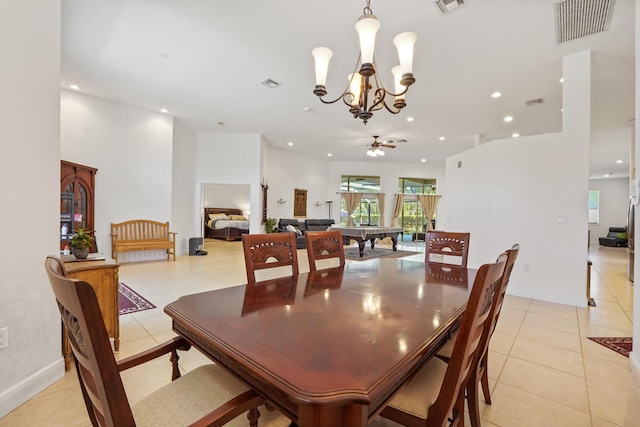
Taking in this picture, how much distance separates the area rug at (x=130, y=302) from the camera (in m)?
3.30

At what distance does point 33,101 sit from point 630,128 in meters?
9.56

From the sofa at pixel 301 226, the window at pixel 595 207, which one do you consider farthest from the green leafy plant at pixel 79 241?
the window at pixel 595 207

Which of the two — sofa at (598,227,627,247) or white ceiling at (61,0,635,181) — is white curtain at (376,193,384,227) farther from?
sofa at (598,227,627,247)

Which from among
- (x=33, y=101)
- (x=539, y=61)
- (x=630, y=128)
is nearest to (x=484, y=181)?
(x=539, y=61)

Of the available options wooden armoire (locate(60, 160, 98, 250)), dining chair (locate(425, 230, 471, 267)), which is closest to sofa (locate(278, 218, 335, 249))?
wooden armoire (locate(60, 160, 98, 250))

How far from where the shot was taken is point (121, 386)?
2.15ft

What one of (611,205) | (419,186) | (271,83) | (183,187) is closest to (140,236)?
(183,187)

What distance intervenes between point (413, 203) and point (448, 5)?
9938 mm

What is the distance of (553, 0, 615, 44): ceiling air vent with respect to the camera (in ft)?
9.04

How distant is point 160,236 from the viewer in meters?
6.48

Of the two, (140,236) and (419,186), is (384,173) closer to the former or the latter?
(419,186)

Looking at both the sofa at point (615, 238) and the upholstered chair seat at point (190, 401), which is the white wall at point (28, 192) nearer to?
the upholstered chair seat at point (190, 401)

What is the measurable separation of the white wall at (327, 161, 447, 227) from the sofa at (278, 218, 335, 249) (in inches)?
58.7

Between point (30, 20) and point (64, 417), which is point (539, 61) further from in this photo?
point (64, 417)
